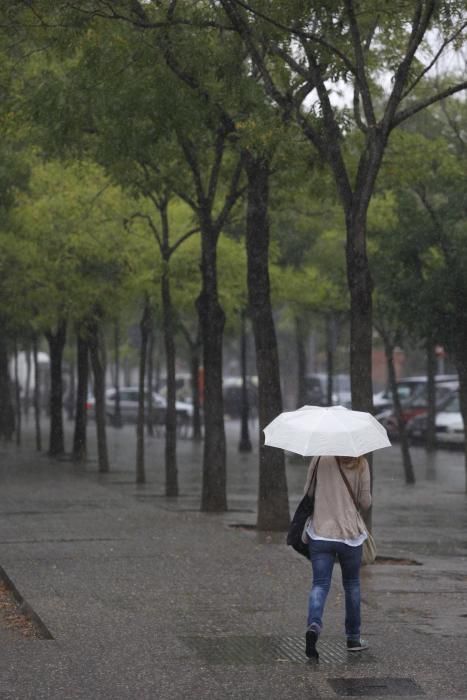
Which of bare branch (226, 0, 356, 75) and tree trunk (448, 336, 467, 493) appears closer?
bare branch (226, 0, 356, 75)

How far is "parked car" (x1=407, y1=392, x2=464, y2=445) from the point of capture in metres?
40.8

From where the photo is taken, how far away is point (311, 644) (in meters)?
8.98

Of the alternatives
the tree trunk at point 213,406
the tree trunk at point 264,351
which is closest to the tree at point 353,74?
the tree trunk at point 264,351

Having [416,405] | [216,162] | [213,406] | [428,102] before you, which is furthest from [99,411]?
[416,405]

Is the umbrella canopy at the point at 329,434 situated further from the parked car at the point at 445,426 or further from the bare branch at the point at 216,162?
the parked car at the point at 445,426

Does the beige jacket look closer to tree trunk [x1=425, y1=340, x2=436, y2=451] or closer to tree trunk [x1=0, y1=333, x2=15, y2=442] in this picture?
tree trunk [x1=425, y1=340, x2=436, y2=451]

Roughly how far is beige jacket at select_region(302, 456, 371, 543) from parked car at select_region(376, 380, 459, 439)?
34.5 meters

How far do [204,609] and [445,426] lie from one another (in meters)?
31.0

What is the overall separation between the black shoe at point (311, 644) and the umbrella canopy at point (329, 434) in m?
1.10

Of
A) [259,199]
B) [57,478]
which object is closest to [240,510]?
[259,199]

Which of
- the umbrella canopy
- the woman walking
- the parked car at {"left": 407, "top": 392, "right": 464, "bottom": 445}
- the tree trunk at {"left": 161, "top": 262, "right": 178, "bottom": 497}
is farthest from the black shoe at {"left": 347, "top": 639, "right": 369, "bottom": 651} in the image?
the parked car at {"left": 407, "top": 392, "right": 464, "bottom": 445}

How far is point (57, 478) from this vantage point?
87.0 feet

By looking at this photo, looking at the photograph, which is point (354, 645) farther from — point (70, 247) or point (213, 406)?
point (70, 247)

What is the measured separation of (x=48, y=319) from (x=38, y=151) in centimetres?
968
